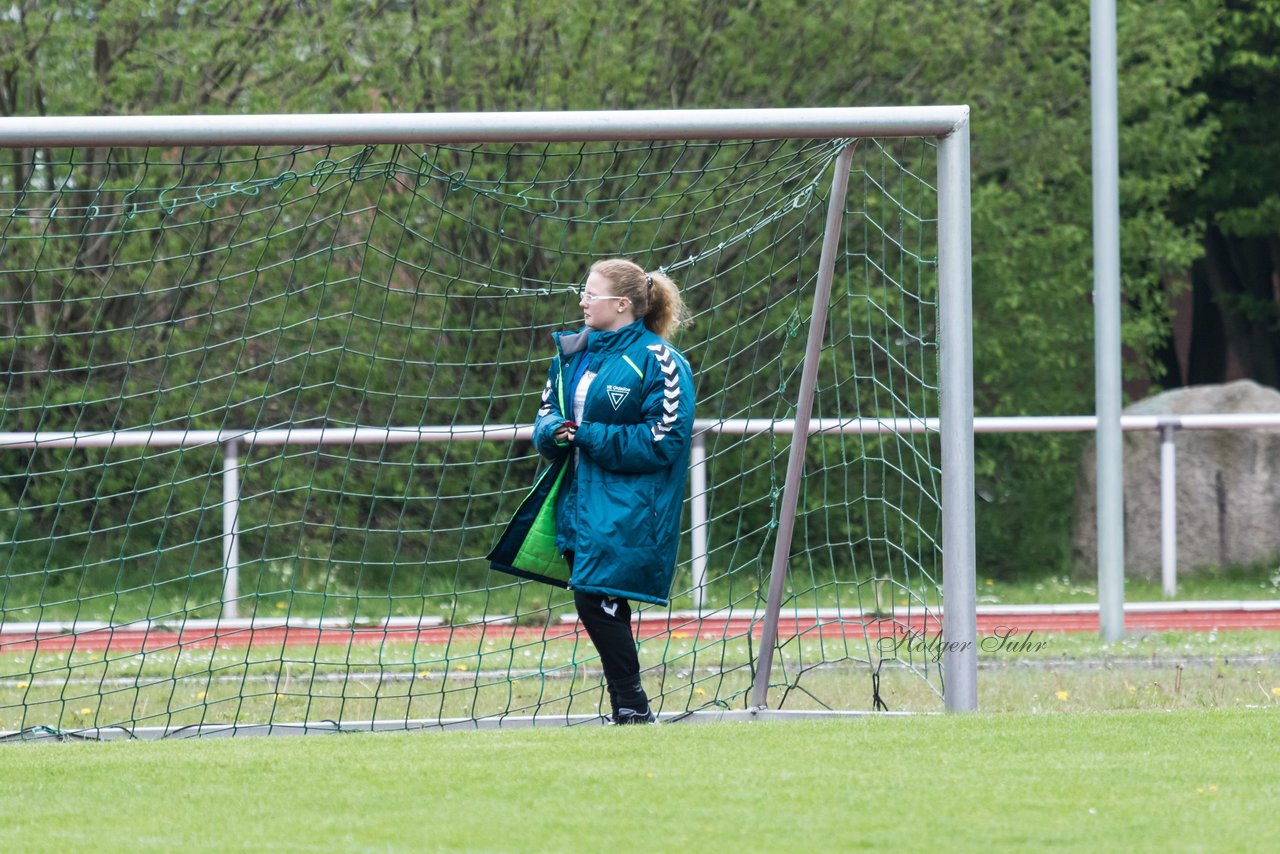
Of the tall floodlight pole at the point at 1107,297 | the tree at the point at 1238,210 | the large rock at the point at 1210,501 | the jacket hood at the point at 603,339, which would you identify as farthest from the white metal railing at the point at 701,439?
the tree at the point at 1238,210

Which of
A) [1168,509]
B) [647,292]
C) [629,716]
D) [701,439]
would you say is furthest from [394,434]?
[1168,509]

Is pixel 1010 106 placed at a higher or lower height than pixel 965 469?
higher

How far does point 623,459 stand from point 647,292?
61 cm

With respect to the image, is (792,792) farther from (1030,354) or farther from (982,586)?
(1030,354)

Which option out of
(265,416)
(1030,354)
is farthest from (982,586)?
(265,416)

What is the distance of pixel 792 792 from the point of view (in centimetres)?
412

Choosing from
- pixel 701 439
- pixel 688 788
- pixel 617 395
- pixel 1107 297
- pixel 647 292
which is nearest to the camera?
pixel 688 788

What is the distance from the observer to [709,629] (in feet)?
30.9

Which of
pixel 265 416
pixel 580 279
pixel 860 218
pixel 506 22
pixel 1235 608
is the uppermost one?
pixel 506 22

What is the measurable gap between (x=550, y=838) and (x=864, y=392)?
27.5 feet

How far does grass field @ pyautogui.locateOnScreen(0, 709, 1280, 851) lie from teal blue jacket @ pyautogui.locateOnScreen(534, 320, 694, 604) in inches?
20.1

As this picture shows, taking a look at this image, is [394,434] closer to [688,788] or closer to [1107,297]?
[1107,297]

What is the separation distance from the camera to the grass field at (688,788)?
12.1 ft

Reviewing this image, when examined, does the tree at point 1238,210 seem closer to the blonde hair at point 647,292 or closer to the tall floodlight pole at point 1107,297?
the tall floodlight pole at point 1107,297
